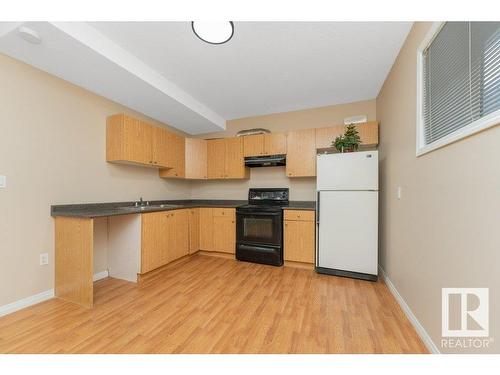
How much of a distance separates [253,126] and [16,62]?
307 centimetres

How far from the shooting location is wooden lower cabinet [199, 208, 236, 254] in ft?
11.3

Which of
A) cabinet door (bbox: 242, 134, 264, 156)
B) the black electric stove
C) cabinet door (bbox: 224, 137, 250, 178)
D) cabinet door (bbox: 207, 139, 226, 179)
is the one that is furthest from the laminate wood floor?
cabinet door (bbox: 242, 134, 264, 156)

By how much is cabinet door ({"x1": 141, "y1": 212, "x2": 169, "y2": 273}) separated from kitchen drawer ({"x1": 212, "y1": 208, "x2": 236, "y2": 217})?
89 cm

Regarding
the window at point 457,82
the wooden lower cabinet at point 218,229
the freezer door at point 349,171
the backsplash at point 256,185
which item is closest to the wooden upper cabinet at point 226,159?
the backsplash at point 256,185

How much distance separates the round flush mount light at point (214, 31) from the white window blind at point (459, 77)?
1595mm

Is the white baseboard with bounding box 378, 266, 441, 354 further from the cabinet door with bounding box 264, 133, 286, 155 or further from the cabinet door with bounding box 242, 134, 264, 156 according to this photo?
the cabinet door with bounding box 242, 134, 264, 156

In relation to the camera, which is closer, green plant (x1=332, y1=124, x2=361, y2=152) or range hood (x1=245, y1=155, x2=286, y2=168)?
green plant (x1=332, y1=124, x2=361, y2=152)

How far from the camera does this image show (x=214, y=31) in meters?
1.77

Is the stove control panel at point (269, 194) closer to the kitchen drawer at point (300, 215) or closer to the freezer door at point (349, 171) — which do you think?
the kitchen drawer at point (300, 215)

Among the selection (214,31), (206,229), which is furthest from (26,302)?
(214,31)

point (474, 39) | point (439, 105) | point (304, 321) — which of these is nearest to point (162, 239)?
point (304, 321)

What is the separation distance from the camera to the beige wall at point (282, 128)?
3.35 m

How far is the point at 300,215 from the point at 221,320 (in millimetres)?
1795
